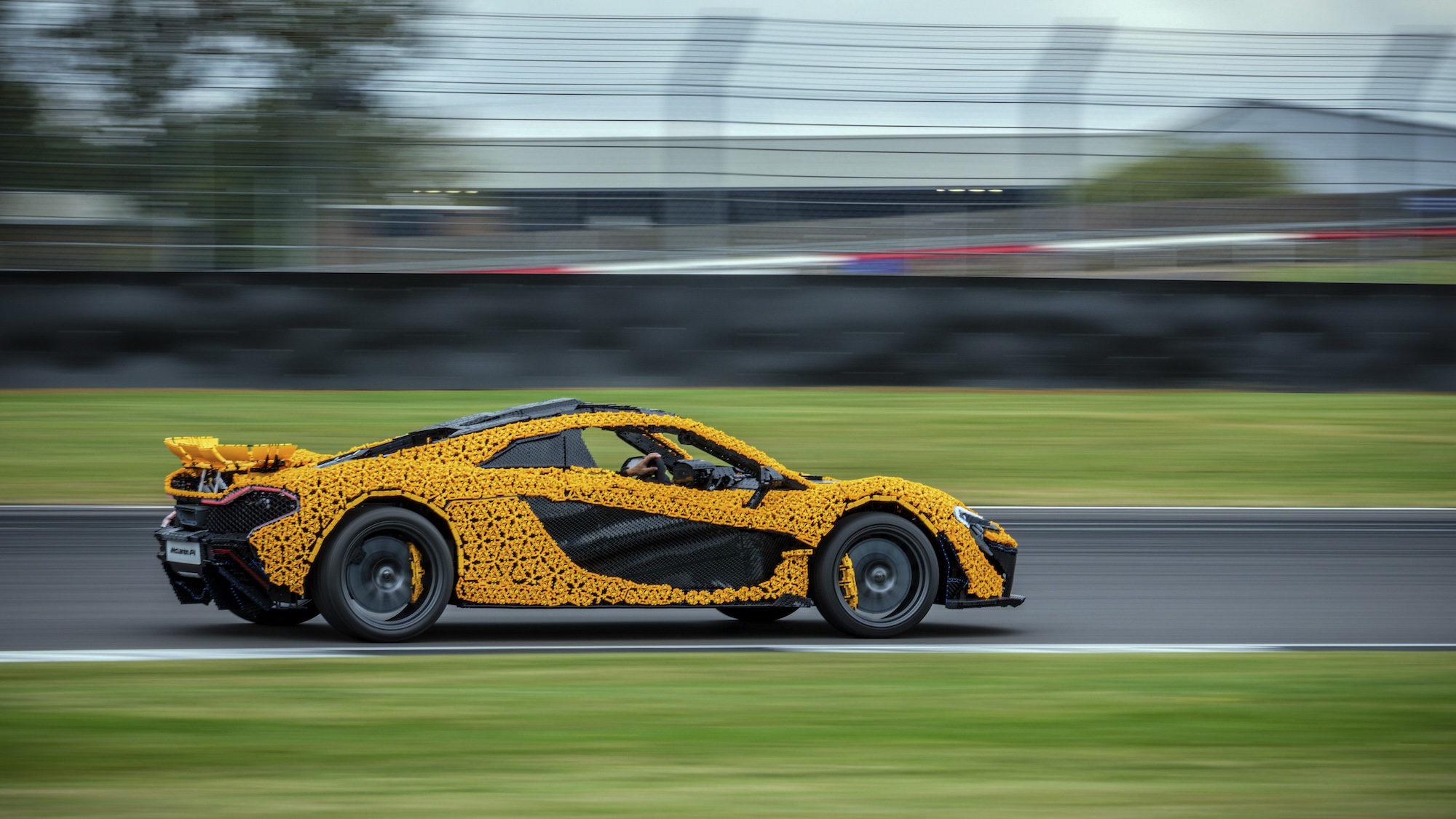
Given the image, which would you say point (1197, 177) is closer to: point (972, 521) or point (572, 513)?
point (972, 521)

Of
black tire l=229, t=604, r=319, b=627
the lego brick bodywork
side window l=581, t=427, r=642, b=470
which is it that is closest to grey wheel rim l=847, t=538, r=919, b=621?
the lego brick bodywork

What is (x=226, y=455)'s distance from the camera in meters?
7.10

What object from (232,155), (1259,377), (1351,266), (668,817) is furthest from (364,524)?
(1351,266)

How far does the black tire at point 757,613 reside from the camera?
797 cm

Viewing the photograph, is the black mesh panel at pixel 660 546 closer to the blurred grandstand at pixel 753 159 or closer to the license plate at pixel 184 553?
the license plate at pixel 184 553

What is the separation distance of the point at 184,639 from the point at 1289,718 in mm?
4573

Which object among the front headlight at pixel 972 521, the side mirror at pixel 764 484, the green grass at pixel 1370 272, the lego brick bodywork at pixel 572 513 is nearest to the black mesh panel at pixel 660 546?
the lego brick bodywork at pixel 572 513

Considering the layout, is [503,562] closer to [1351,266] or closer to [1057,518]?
[1057,518]

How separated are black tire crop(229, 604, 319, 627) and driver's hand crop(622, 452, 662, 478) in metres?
1.57

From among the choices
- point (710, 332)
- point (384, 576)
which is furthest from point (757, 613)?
point (710, 332)

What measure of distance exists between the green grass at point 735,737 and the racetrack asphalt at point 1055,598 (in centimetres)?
66

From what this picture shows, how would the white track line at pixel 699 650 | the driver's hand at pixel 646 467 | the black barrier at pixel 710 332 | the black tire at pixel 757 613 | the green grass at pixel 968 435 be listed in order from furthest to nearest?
the black barrier at pixel 710 332 < the green grass at pixel 968 435 < the black tire at pixel 757 613 < the driver's hand at pixel 646 467 < the white track line at pixel 699 650

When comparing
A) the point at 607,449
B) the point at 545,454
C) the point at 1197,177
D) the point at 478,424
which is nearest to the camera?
the point at 545,454

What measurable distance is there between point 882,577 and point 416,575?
2062 mm
